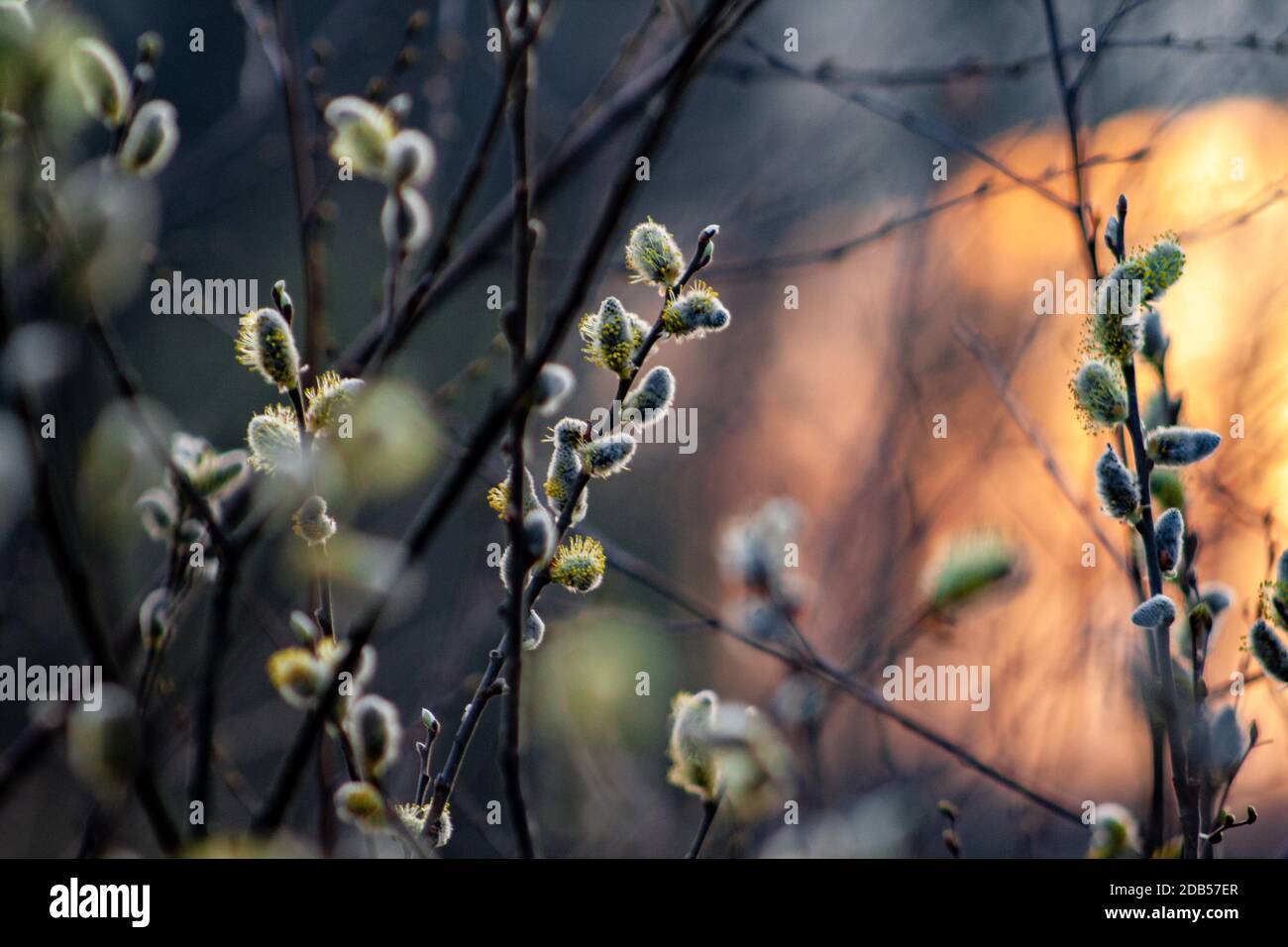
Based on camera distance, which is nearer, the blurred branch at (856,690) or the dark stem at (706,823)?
the dark stem at (706,823)

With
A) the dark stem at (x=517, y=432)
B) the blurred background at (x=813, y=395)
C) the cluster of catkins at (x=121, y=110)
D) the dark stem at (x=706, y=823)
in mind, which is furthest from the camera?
A: the blurred background at (x=813, y=395)

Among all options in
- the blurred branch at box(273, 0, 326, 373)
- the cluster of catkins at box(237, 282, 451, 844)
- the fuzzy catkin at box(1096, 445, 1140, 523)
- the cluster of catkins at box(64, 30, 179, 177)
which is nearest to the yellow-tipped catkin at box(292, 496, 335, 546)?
the cluster of catkins at box(237, 282, 451, 844)

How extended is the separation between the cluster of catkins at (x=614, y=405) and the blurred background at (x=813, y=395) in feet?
0.34

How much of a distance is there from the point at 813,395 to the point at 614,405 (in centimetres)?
148

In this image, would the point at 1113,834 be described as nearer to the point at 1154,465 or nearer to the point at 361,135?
the point at 1154,465

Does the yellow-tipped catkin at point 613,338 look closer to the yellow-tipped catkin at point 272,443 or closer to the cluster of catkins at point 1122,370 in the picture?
the yellow-tipped catkin at point 272,443

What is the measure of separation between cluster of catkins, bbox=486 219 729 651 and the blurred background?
10cm

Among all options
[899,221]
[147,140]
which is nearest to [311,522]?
[147,140]

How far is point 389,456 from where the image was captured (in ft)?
1.97

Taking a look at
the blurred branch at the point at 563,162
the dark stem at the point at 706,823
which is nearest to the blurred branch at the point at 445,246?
the blurred branch at the point at 563,162

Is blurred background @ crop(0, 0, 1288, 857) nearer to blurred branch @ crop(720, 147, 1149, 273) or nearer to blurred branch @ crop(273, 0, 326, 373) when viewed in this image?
blurred branch @ crop(720, 147, 1149, 273)

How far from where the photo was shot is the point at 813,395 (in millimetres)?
2082

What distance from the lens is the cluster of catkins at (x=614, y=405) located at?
0.62 m

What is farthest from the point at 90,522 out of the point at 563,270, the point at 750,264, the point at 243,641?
the point at 750,264
